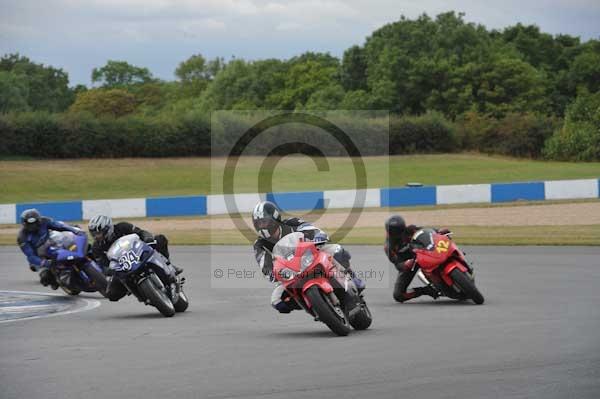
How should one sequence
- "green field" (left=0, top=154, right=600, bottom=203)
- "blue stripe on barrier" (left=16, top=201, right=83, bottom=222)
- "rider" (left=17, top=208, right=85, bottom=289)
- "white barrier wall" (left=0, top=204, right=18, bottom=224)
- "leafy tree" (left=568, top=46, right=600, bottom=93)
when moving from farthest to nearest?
"leafy tree" (left=568, top=46, right=600, bottom=93), "green field" (left=0, top=154, right=600, bottom=203), "white barrier wall" (left=0, top=204, right=18, bottom=224), "blue stripe on barrier" (left=16, top=201, right=83, bottom=222), "rider" (left=17, top=208, right=85, bottom=289)

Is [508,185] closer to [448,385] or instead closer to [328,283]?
[328,283]

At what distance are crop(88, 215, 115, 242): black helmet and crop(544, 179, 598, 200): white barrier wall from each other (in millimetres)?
21415

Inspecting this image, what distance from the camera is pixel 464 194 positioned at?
31.8 m

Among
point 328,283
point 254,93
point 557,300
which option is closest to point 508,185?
point 557,300

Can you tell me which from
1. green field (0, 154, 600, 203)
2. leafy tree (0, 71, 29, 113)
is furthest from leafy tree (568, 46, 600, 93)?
leafy tree (0, 71, 29, 113)

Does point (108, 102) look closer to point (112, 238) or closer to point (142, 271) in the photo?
point (112, 238)

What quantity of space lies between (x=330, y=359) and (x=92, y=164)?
44.1 m

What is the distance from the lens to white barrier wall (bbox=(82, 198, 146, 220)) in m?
31.5

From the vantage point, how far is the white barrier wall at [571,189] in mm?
31422

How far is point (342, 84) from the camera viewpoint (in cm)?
8662

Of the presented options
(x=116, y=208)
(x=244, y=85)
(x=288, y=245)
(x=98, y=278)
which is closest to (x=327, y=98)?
(x=244, y=85)

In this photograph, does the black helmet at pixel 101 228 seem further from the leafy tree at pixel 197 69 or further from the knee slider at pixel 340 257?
the leafy tree at pixel 197 69

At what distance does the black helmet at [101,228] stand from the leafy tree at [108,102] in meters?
63.7

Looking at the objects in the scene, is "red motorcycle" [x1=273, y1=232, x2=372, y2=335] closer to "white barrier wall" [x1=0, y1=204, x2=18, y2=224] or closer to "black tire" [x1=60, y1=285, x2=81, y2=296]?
"black tire" [x1=60, y1=285, x2=81, y2=296]
